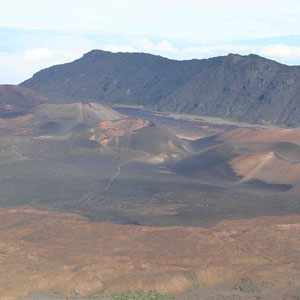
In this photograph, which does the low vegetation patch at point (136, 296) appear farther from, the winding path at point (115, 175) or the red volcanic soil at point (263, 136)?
the red volcanic soil at point (263, 136)

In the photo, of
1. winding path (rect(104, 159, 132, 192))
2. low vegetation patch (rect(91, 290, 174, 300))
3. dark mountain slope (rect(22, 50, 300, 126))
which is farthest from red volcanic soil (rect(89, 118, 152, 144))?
low vegetation patch (rect(91, 290, 174, 300))

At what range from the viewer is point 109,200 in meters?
51.1

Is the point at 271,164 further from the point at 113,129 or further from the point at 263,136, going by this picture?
the point at 113,129

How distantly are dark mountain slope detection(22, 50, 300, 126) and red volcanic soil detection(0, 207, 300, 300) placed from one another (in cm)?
9100

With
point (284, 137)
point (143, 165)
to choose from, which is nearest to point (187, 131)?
point (284, 137)

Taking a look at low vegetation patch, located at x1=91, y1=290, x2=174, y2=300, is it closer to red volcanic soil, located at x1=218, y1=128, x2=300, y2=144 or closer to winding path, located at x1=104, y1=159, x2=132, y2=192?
winding path, located at x1=104, y1=159, x2=132, y2=192

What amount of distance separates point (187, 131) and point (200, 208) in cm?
6478

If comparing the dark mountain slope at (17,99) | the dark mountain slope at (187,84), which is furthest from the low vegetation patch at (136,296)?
the dark mountain slope at (187,84)

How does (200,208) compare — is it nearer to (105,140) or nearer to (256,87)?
(105,140)

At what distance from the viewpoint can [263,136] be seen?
3588 inches

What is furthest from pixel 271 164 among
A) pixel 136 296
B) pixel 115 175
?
pixel 136 296

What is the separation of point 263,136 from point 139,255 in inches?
2447

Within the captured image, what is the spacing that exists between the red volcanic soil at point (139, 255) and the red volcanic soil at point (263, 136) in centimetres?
4622

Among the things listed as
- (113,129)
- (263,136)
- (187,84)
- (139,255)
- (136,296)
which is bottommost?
(136,296)
